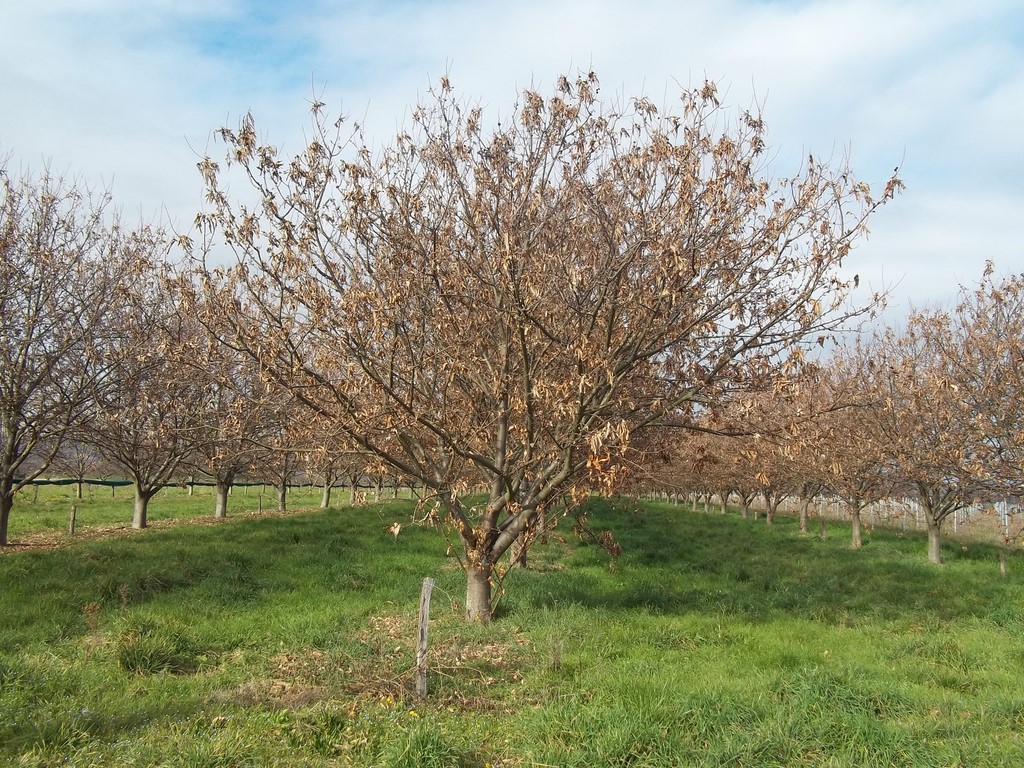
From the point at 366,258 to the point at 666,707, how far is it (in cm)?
680

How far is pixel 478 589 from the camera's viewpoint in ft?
34.5

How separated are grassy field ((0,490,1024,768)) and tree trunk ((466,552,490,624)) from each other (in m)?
0.28

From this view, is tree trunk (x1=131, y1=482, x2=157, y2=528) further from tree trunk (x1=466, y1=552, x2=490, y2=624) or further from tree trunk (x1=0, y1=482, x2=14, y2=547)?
tree trunk (x1=466, y1=552, x2=490, y2=624)

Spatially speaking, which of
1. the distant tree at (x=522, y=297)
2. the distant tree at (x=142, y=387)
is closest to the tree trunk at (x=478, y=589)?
the distant tree at (x=522, y=297)

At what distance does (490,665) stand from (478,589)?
2.49 metres

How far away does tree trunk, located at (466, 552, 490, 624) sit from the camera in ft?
34.0

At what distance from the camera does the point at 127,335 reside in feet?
55.2

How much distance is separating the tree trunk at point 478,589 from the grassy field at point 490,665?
0.92ft

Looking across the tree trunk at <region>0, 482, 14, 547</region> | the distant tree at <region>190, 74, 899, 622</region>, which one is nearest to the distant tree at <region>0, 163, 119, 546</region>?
the tree trunk at <region>0, 482, 14, 547</region>

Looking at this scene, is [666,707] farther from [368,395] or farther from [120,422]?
[120,422]

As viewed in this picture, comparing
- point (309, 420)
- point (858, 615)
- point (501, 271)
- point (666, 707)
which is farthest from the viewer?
point (858, 615)

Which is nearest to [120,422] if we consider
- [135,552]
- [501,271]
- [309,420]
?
[135,552]

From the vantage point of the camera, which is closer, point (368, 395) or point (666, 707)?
point (666, 707)

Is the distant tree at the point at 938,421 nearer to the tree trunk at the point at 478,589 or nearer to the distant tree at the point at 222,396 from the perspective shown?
the tree trunk at the point at 478,589
